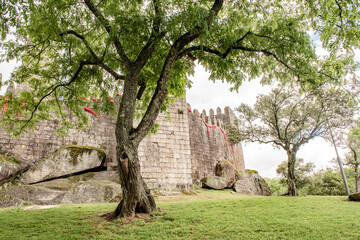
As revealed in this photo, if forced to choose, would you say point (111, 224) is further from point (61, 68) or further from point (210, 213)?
point (61, 68)

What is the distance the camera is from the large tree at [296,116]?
39.5ft

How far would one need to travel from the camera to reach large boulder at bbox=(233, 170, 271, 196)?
17453 millimetres

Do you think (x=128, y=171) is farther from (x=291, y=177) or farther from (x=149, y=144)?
(x=291, y=177)

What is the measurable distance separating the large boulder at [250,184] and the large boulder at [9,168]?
42.6 feet

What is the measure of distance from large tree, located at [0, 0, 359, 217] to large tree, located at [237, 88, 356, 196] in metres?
5.67

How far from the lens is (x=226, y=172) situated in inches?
741

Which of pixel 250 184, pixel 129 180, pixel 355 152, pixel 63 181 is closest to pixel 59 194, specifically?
pixel 63 181

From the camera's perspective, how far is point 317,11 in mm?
5488

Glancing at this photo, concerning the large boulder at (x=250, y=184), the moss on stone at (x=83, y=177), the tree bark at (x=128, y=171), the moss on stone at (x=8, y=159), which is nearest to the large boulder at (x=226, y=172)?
the large boulder at (x=250, y=184)

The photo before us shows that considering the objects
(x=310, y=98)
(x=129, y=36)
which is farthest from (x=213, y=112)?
(x=129, y=36)

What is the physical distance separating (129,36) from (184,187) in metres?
8.63

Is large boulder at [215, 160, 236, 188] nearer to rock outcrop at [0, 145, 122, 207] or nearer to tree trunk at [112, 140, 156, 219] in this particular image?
rock outcrop at [0, 145, 122, 207]

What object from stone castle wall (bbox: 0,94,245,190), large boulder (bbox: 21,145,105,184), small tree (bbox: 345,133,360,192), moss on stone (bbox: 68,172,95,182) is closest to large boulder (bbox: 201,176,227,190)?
stone castle wall (bbox: 0,94,245,190)

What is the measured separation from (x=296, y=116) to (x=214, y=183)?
7127 millimetres
